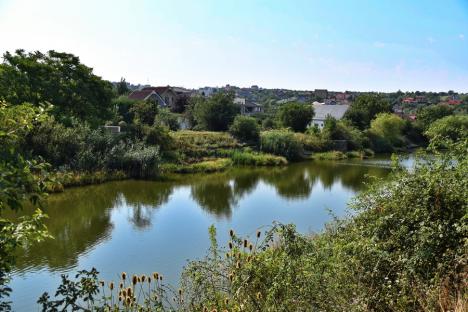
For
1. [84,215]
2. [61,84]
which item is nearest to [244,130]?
[61,84]

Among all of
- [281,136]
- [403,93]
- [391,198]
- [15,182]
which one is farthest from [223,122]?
[403,93]

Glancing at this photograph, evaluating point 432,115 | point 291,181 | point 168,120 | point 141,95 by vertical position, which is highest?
point 141,95

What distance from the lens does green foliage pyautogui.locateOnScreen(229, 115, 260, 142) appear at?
108 feet

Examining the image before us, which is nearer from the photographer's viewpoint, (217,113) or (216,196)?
(216,196)

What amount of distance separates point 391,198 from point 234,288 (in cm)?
261

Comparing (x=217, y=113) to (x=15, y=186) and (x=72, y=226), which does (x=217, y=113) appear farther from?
(x=15, y=186)

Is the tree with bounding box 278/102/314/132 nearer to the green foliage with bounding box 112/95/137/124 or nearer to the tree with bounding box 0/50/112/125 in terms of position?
the green foliage with bounding box 112/95/137/124

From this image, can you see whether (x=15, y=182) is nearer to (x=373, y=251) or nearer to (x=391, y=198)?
(x=373, y=251)

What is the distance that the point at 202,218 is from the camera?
14.7 meters

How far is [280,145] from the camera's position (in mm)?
32219

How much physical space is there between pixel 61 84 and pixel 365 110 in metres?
34.2

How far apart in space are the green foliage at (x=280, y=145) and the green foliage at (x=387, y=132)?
37.9ft

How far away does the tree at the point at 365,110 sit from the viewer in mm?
46844

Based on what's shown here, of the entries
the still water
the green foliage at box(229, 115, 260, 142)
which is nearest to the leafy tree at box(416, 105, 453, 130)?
the green foliage at box(229, 115, 260, 142)
